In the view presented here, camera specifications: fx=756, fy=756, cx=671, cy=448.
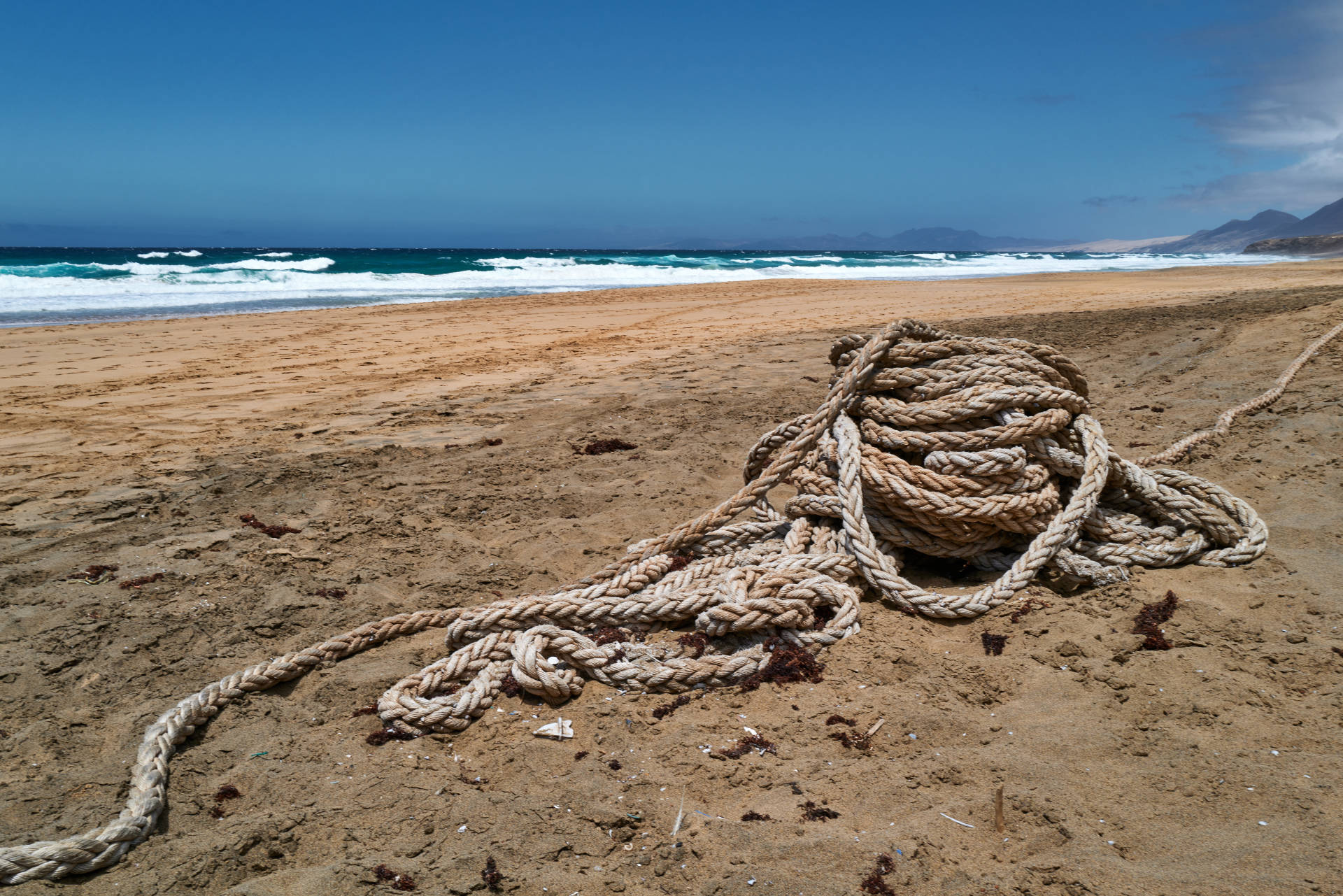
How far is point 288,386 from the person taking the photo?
285 inches

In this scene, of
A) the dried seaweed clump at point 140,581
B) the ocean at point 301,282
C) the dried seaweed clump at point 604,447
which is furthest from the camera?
the ocean at point 301,282

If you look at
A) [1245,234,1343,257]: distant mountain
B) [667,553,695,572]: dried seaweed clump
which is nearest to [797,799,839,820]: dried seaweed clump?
[667,553,695,572]: dried seaweed clump

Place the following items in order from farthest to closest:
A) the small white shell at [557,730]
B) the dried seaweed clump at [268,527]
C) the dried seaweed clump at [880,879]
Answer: the dried seaweed clump at [268,527] → the small white shell at [557,730] → the dried seaweed clump at [880,879]

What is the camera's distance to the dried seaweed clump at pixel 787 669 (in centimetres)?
220

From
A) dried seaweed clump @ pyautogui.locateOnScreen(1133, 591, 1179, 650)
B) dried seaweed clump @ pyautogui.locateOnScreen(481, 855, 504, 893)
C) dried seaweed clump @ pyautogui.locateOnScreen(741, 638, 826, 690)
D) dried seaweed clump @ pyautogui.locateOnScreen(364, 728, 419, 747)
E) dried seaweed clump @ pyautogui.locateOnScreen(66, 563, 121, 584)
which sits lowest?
dried seaweed clump @ pyautogui.locateOnScreen(481, 855, 504, 893)

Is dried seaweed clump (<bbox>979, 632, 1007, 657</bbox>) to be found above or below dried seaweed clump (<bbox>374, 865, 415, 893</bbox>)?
above

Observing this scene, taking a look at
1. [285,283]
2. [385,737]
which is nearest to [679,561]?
[385,737]

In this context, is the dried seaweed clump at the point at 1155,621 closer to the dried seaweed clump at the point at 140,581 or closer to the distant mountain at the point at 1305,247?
the dried seaweed clump at the point at 140,581

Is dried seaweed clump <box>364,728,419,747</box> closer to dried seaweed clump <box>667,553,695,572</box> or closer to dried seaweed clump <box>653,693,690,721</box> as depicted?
dried seaweed clump <box>653,693,690,721</box>

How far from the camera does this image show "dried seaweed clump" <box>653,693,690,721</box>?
6.97ft

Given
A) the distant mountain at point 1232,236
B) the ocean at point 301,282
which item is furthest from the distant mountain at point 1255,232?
the ocean at point 301,282

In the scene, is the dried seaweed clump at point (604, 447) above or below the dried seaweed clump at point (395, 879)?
above

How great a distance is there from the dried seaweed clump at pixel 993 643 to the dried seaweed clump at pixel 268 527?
3.10 m

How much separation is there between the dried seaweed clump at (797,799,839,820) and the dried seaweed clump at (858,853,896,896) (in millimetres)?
145
